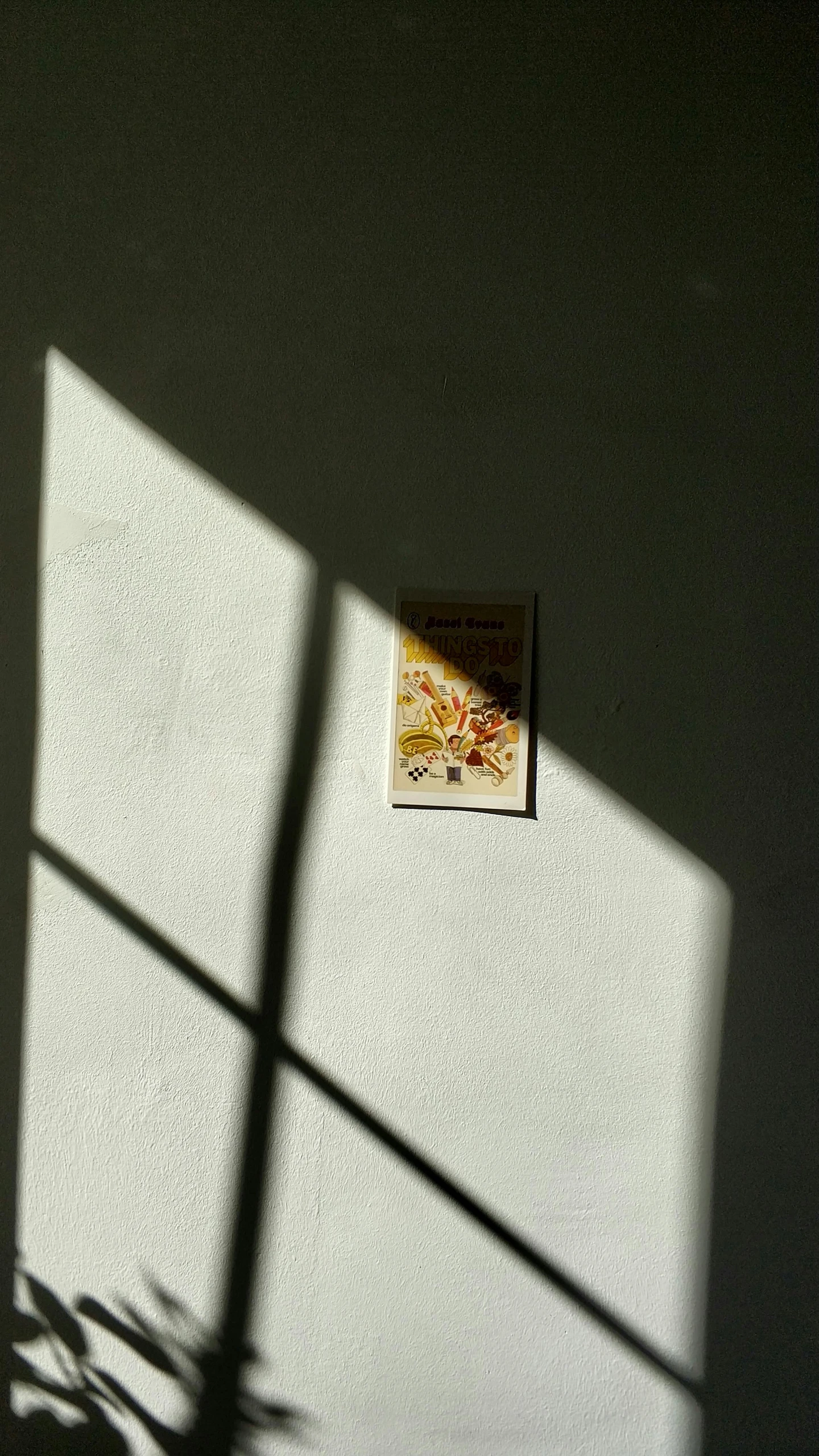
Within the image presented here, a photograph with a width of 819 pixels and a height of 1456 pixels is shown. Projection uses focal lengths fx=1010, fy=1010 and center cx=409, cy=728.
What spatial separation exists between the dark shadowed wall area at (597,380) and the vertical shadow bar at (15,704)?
1.30 ft

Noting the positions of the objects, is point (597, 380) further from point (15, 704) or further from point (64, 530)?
point (15, 704)

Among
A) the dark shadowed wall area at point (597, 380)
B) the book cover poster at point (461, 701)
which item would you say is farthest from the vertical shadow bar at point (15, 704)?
the book cover poster at point (461, 701)

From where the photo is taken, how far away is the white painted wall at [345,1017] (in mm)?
1985

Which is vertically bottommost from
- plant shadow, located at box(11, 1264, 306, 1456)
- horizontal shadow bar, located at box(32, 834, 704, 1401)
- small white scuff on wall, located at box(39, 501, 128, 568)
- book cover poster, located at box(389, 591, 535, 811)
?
plant shadow, located at box(11, 1264, 306, 1456)

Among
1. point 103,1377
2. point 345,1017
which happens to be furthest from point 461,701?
point 103,1377

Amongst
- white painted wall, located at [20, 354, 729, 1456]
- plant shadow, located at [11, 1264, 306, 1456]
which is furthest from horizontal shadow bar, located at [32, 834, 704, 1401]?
plant shadow, located at [11, 1264, 306, 1456]

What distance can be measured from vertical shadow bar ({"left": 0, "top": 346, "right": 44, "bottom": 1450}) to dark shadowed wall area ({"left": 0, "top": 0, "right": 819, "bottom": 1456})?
40 cm

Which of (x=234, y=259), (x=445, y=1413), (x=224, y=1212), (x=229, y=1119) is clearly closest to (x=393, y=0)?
(x=234, y=259)

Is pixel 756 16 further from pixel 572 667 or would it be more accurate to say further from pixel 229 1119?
pixel 229 1119

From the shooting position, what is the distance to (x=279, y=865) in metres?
2.02

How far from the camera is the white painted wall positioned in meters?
1.99

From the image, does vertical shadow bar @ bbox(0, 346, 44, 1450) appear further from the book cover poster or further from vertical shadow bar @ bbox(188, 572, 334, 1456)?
the book cover poster

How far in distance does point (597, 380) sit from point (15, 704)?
4.38ft

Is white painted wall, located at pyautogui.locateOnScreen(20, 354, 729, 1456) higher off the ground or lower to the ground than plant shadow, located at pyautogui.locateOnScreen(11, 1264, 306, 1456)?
higher
